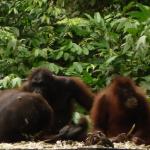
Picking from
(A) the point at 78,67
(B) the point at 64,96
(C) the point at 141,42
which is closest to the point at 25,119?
(B) the point at 64,96

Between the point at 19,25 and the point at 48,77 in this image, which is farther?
the point at 19,25

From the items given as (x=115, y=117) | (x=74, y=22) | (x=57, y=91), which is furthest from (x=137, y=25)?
(x=115, y=117)

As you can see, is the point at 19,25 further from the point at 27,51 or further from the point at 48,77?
the point at 48,77

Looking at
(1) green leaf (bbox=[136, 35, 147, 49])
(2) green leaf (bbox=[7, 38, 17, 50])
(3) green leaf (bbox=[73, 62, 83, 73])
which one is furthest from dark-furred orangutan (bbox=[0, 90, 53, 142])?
(2) green leaf (bbox=[7, 38, 17, 50])

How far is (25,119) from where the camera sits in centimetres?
328

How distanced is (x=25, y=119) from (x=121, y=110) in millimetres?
791

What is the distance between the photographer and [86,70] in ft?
18.0

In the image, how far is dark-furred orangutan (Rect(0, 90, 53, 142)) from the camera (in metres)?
3.28

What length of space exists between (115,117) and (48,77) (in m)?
0.73

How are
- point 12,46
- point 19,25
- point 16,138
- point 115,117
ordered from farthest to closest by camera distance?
1. point 19,25
2. point 12,46
3. point 115,117
4. point 16,138

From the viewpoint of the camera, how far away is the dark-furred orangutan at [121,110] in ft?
12.4

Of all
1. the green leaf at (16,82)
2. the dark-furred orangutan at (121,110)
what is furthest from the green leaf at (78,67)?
the dark-furred orangutan at (121,110)

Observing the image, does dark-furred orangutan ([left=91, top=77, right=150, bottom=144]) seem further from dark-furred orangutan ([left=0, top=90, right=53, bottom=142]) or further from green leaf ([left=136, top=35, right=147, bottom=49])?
green leaf ([left=136, top=35, right=147, bottom=49])

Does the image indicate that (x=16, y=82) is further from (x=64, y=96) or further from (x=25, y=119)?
(x=25, y=119)
